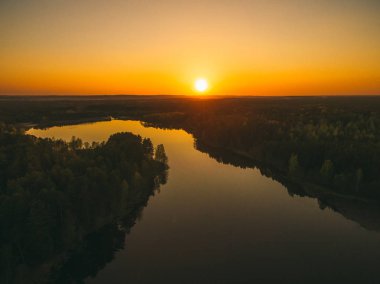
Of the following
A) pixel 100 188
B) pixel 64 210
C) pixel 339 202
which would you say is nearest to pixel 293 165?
pixel 339 202

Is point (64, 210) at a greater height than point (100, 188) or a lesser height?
lesser

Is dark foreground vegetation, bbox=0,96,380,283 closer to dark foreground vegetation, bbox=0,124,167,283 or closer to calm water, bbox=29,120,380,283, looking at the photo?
dark foreground vegetation, bbox=0,124,167,283

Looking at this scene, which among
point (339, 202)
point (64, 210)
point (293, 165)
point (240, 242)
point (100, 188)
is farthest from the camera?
point (293, 165)

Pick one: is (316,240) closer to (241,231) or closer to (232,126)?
(241,231)

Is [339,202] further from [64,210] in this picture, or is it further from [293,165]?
[64,210]

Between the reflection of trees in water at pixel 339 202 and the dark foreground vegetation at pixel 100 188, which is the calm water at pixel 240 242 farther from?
the dark foreground vegetation at pixel 100 188

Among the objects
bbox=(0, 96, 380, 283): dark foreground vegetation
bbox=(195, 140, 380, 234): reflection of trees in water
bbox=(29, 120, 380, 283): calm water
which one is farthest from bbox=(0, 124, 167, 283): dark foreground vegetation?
bbox=(195, 140, 380, 234): reflection of trees in water

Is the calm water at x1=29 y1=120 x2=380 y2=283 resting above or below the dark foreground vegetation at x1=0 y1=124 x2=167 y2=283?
below
